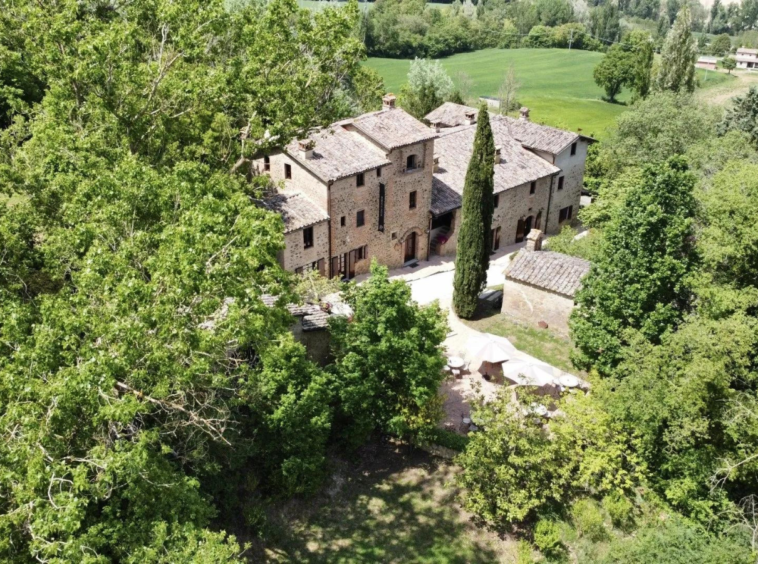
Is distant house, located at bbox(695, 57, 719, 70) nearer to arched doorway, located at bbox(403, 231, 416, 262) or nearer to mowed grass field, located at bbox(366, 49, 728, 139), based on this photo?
mowed grass field, located at bbox(366, 49, 728, 139)

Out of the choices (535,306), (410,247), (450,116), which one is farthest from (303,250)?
(450,116)

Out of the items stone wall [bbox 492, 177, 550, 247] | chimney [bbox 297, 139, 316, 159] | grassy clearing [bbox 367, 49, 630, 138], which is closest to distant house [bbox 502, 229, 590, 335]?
stone wall [bbox 492, 177, 550, 247]

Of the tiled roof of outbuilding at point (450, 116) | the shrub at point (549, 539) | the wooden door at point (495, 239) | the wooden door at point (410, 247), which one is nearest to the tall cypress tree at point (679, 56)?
the tiled roof of outbuilding at point (450, 116)

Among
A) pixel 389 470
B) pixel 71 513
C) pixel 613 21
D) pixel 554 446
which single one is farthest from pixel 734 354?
pixel 613 21

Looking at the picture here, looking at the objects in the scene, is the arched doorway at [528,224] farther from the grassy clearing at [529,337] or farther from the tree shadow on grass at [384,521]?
the tree shadow on grass at [384,521]

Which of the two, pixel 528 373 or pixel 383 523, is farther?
pixel 528 373

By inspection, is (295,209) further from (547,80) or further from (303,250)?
(547,80)
